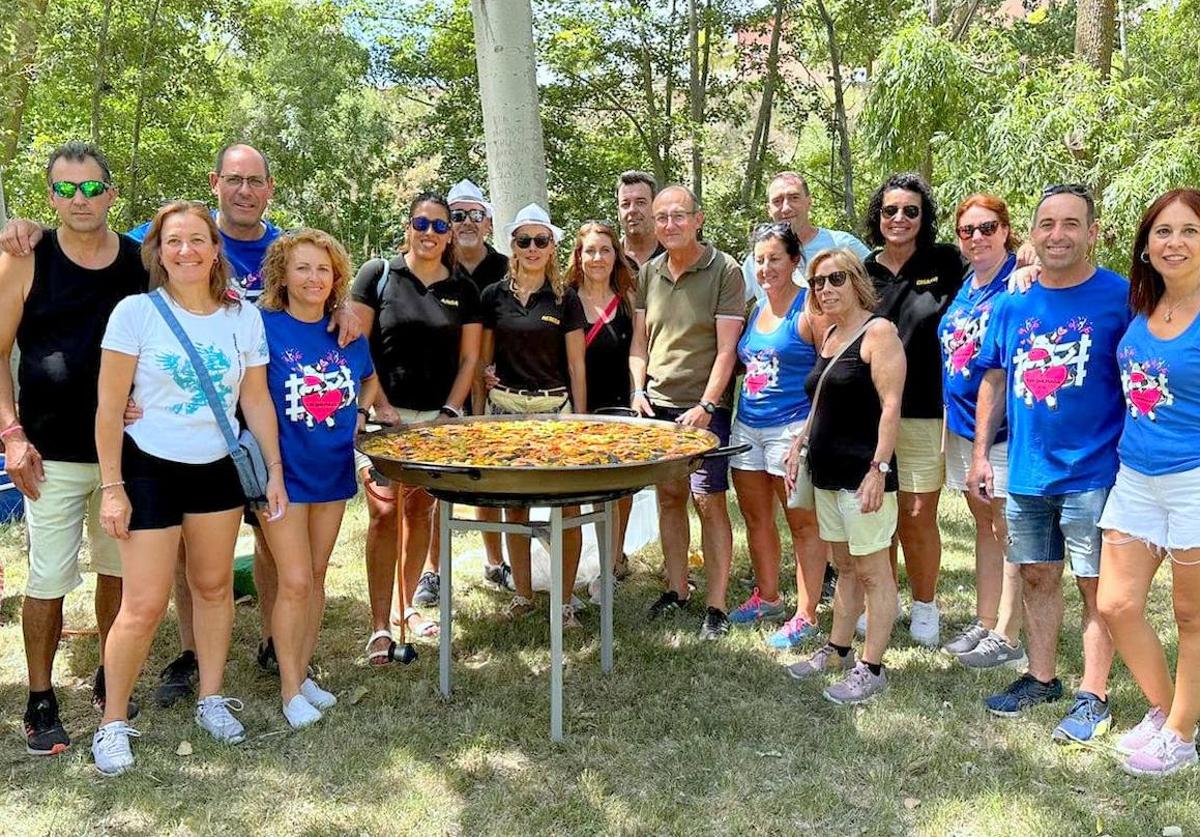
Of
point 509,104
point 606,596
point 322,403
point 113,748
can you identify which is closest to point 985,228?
point 606,596

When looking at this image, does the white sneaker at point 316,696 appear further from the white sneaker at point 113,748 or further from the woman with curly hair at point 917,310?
the woman with curly hair at point 917,310

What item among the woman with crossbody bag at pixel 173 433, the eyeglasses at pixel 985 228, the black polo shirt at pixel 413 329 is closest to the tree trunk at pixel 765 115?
the eyeglasses at pixel 985 228

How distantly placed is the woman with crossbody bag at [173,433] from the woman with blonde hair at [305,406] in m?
0.10

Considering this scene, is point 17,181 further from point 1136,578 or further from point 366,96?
point 1136,578

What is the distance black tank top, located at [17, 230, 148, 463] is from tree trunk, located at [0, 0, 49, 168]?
34.1 feet

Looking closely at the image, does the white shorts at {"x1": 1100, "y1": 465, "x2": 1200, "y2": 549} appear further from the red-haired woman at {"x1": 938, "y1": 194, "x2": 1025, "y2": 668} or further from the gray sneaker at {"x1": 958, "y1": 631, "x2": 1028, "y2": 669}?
the gray sneaker at {"x1": 958, "y1": 631, "x2": 1028, "y2": 669}

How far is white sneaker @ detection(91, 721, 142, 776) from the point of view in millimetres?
3576

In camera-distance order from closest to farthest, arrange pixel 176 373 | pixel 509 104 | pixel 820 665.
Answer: pixel 176 373 → pixel 820 665 → pixel 509 104

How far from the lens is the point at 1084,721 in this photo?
3.77 meters

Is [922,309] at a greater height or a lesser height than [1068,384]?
greater

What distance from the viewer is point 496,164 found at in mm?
6180

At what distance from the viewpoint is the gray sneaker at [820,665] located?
4.45 m

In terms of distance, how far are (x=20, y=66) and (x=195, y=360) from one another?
12.5 meters

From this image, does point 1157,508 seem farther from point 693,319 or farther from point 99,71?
point 99,71
